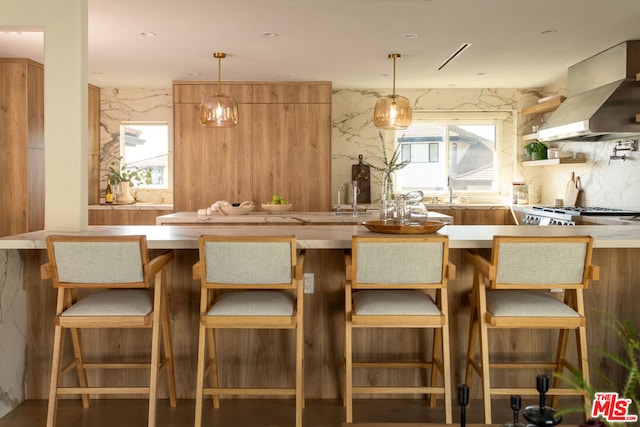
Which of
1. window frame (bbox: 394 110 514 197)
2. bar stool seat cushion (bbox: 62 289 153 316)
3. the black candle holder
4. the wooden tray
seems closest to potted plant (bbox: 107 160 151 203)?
window frame (bbox: 394 110 514 197)

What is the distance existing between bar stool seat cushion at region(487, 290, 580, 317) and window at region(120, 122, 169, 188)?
215 inches

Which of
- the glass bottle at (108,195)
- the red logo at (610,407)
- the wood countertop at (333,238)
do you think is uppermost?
the glass bottle at (108,195)

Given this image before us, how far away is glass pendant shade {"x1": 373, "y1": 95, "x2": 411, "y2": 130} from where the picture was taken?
4.88m

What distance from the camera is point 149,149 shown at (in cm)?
712

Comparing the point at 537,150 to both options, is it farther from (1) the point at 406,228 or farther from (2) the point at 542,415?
(2) the point at 542,415

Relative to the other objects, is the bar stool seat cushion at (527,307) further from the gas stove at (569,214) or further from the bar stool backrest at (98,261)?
the gas stove at (569,214)

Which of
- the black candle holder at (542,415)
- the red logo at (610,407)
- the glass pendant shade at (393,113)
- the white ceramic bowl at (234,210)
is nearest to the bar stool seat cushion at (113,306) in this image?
the black candle holder at (542,415)

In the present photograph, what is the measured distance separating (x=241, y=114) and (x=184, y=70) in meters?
0.89

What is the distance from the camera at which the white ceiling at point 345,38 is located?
3713 mm

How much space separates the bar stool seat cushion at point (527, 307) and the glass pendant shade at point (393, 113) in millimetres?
2648

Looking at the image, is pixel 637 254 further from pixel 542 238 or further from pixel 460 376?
pixel 460 376

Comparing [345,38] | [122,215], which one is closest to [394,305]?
[345,38]

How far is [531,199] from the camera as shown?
6863 mm

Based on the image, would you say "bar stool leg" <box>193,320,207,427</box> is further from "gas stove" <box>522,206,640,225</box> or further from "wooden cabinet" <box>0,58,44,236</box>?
"wooden cabinet" <box>0,58,44,236</box>
